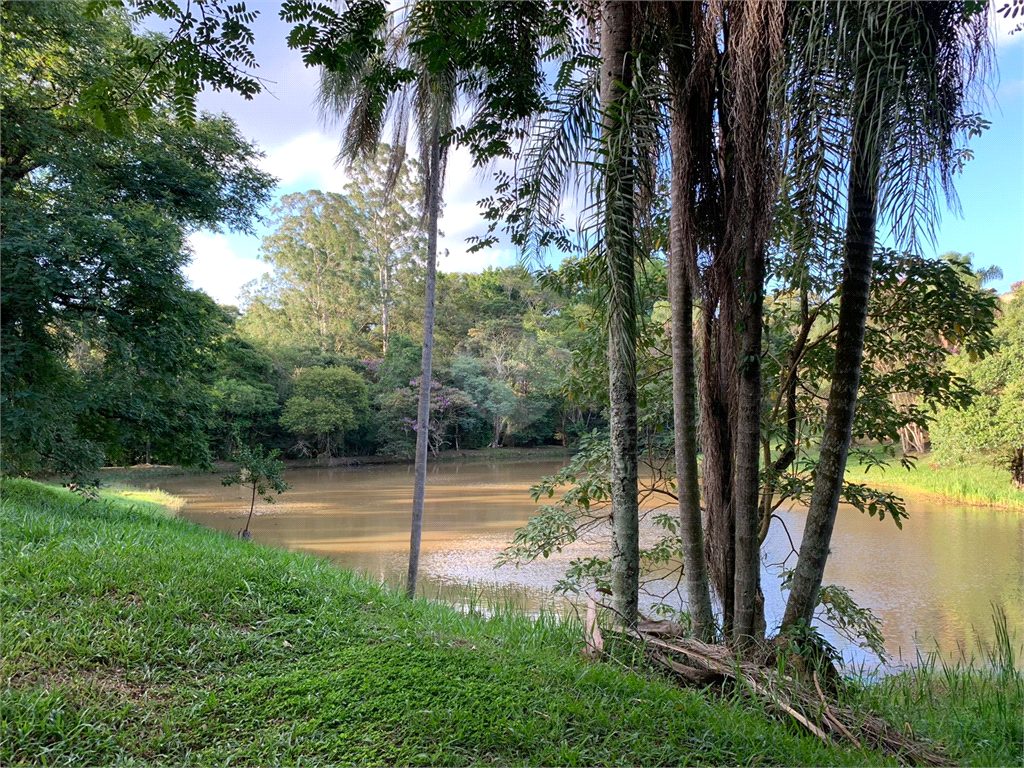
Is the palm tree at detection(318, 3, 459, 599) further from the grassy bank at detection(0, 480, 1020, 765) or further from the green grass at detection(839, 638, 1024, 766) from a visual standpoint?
the green grass at detection(839, 638, 1024, 766)

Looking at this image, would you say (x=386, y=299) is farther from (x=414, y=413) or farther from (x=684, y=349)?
(x=684, y=349)

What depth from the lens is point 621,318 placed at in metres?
3.65

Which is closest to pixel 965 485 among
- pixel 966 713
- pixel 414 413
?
pixel 966 713

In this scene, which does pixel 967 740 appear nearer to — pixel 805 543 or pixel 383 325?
pixel 805 543

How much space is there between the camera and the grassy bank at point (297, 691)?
243cm

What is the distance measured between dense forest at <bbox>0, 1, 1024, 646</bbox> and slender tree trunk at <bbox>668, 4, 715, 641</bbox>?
0.02 meters

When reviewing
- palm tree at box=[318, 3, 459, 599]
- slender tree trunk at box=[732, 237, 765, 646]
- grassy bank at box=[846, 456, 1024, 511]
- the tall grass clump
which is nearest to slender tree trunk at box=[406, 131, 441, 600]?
palm tree at box=[318, 3, 459, 599]

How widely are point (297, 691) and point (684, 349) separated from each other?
304 cm

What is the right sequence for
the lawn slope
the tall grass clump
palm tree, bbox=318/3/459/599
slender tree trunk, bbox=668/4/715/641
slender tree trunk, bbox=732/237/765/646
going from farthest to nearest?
palm tree, bbox=318/3/459/599 < slender tree trunk, bbox=668/4/715/641 < slender tree trunk, bbox=732/237/765/646 < the tall grass clump < the lawn slope

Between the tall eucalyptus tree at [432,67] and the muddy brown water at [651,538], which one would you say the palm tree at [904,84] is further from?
the muddy brown water at [651,538]

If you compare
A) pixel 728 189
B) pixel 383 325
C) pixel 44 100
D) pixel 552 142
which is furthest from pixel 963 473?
pixel 383 325

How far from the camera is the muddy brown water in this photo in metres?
7.31

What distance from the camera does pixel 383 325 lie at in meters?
33.6

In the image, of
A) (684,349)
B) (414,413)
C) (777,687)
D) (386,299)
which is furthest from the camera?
(386,299)
